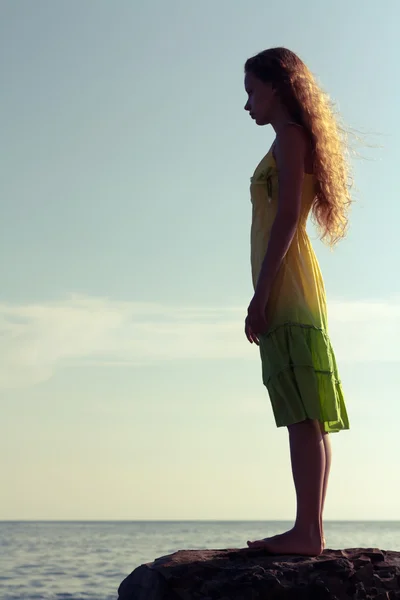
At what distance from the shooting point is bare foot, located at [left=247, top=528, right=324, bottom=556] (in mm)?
3818

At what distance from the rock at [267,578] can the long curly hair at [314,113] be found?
1731 mm

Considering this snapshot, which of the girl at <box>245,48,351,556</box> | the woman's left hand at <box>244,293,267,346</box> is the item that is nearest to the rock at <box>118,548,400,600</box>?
the girl at <box>245,48,351,556</box>

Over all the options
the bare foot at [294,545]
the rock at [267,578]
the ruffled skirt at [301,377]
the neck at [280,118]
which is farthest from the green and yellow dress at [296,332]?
the rock at [267,578]

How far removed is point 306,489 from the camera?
3.82 m

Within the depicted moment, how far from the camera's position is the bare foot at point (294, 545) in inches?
150

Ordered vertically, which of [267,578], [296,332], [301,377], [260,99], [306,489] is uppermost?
[260,99]

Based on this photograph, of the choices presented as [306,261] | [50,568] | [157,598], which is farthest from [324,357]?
[50,568]

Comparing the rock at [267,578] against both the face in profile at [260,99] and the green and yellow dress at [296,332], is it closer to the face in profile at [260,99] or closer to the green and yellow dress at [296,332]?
the green and yellow dress at [296,332]

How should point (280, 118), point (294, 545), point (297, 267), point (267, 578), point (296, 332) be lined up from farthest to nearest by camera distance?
point (280, 118)
point (297, 267)
point (296, 332)
point (294, 545)
point (267, 578)

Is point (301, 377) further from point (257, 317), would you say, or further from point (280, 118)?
point (280, 118)

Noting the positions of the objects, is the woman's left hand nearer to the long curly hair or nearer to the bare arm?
the bare arm

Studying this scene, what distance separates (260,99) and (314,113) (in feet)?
0.93

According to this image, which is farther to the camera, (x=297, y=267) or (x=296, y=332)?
(x=297, y=267)

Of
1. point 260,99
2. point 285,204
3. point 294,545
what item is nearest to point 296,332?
point 285,204
